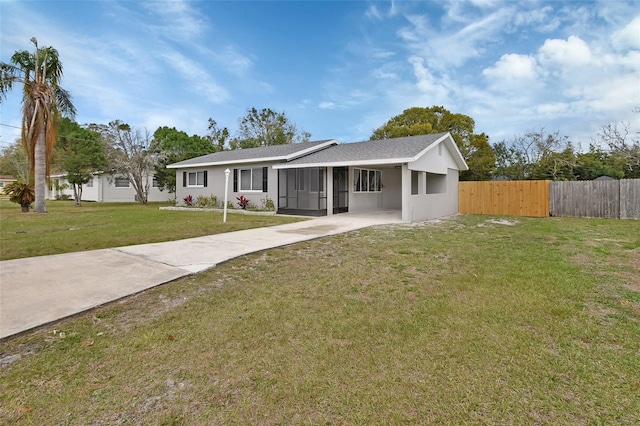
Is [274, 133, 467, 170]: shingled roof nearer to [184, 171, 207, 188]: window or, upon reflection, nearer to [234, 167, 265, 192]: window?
[234, 167, 265, 192]: window

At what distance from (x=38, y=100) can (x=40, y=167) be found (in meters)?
3.08

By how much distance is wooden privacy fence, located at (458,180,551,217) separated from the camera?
15547 millimetres

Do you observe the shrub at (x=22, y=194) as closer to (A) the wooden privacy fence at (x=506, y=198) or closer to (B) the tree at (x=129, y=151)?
(B) the tree at (x=129, y=151)

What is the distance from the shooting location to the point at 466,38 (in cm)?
1373

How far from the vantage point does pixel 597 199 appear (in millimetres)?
14422

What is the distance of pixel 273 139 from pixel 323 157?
77.5 feet

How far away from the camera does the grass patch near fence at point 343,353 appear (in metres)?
2.03

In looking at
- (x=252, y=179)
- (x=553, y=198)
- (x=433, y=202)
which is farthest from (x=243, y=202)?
(x=553, y=198)

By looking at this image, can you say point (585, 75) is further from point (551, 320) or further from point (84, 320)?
point (84, 320)

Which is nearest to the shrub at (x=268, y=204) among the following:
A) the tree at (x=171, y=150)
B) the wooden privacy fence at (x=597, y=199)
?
the tree at (x=171, y=150)

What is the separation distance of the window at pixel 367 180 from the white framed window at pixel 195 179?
9632mm

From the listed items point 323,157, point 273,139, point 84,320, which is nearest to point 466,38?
point 323,157

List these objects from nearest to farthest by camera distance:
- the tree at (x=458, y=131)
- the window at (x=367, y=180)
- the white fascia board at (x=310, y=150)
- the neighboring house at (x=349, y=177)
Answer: the neighboring house at (x=349, y=177) < the white fascia board at (x=310, y=150) < the window at (x=367, y=180) < the tree at (x=458, y=131)

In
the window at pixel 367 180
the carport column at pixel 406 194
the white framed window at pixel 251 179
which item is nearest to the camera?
the carport column at pixel 406 194
